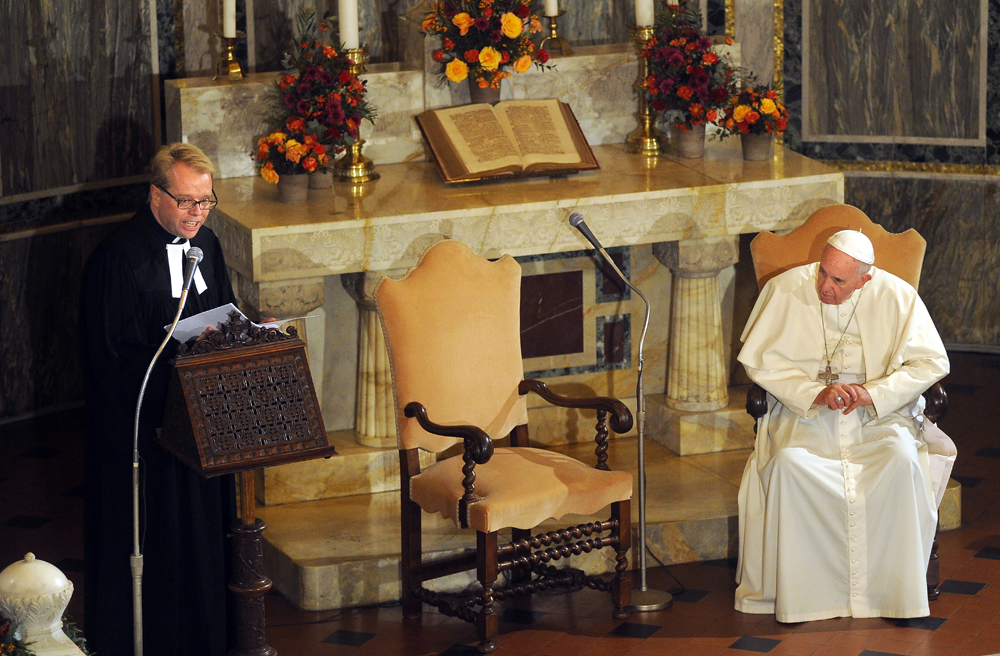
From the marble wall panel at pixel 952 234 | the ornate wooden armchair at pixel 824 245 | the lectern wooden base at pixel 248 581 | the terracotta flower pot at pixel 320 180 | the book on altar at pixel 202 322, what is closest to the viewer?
the book on altar at pixel 202 322

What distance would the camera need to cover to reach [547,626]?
5.60 m

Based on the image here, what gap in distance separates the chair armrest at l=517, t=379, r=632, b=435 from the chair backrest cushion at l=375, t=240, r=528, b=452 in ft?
0.29

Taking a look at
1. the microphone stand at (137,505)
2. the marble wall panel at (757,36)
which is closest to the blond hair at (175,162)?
the microphone stand at (137,505)

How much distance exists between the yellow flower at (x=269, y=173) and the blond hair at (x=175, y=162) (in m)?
1.69

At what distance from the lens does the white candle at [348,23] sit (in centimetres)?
662

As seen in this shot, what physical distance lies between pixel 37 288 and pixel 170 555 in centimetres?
375

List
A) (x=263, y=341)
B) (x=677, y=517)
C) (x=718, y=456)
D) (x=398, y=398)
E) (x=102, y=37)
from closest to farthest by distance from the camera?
(x=263, y=341) → (x=398, y=398) → (x=677, y=517) → (x=718, y=456) → (x=102, y=37)

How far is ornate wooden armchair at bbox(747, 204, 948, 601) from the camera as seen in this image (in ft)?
19.8

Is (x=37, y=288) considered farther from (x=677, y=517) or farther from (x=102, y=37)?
(x=677, y=517)

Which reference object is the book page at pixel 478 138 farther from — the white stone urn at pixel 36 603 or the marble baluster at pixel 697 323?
the white stone urn at pixel 36 603

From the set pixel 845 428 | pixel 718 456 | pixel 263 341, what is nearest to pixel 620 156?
pixel 718 456

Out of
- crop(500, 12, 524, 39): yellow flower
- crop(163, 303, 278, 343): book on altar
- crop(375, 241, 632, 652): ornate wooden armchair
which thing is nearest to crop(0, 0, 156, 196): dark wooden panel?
crop(500, 12, 524, 39): yellow flower

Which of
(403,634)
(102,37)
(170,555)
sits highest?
(102,37)

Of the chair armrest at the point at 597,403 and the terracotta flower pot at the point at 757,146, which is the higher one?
the terracotta flower pot at the point at 757,146
